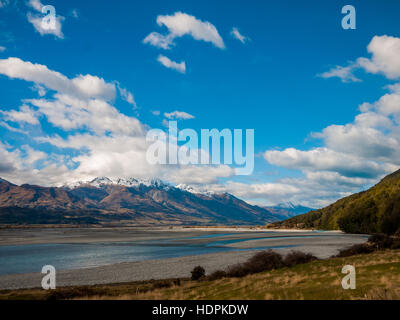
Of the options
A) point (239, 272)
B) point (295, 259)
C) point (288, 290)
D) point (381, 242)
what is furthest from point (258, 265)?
point (381, 242)

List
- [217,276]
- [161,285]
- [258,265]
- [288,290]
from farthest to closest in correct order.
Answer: [258,265] → [217,276] → [161,285] → [288,290]

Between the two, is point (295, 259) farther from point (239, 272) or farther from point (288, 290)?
point (288, 290)

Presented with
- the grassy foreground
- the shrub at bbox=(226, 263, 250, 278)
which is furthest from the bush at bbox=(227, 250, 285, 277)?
the grassy foreground

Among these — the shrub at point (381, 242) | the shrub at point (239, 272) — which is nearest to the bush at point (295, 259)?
the shrub at point (239, 272)

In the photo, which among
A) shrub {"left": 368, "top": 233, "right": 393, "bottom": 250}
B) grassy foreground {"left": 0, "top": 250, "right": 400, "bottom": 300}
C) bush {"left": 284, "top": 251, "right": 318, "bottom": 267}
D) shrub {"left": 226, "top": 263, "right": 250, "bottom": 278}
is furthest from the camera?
shrub {"left": 368, "top": 233, "right": 393, "bottom": 250}

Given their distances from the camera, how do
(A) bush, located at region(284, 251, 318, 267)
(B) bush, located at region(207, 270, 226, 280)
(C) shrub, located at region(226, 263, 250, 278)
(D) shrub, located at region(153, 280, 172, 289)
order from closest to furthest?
(D) shrub, located at region(153, 280, 172, 289)
(B) bush, located at region(207, 270, 226, 280)
(C) shrub, located at region(226, 263, 250, 278)
(A) bush, located at region(284, 251, 318, 267)

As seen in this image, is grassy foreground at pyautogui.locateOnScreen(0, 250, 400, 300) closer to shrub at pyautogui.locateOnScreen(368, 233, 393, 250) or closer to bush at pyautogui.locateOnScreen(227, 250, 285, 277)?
bush at pyautogui.locateOnScreen(227, 250, 285, 277)

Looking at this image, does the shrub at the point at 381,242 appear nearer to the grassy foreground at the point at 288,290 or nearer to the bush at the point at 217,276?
the grassy foreground at the point at 288,290

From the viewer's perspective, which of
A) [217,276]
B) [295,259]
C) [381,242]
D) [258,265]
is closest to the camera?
[217,276]

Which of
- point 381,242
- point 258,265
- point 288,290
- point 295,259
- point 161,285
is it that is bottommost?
point 161,285
